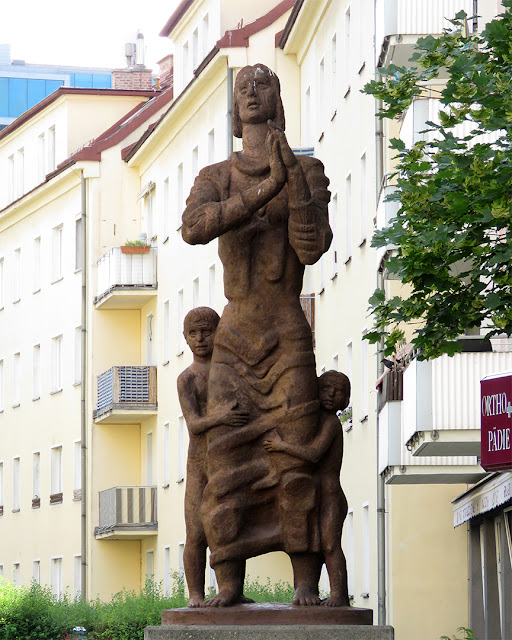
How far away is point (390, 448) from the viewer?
28.6 metres

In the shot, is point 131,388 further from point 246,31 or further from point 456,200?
point 456,200

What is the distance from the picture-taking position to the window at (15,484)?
202 feet

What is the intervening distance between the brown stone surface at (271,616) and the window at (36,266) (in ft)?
168

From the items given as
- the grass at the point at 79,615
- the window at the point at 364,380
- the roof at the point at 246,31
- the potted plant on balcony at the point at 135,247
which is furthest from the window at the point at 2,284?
the window at the point at 364,380

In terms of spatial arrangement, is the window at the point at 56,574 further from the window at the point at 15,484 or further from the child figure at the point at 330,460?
the child figure at the point at 330,460

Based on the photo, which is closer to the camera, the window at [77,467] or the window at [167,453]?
the window at [167,453]

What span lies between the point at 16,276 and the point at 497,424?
53.7 metres

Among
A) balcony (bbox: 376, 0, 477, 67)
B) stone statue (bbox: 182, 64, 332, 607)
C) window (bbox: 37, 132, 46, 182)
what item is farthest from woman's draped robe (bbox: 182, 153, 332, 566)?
window (bbox: 37, 132, 46, 182)

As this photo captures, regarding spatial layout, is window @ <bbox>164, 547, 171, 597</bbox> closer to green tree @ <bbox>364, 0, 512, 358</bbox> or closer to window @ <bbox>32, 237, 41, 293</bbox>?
window @ <bbox>32, 237, 41, 293</bbox>

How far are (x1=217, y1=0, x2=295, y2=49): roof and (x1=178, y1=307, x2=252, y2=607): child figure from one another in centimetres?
3313

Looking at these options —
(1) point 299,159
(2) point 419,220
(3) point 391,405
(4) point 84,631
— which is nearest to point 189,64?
(4) point 84,631

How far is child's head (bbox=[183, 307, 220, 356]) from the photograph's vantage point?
36.0 ft

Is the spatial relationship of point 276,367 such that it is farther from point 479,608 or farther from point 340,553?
point 479,608

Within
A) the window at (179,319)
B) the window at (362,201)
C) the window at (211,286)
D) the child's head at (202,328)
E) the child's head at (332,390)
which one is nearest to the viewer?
the child's head at (332,390)
